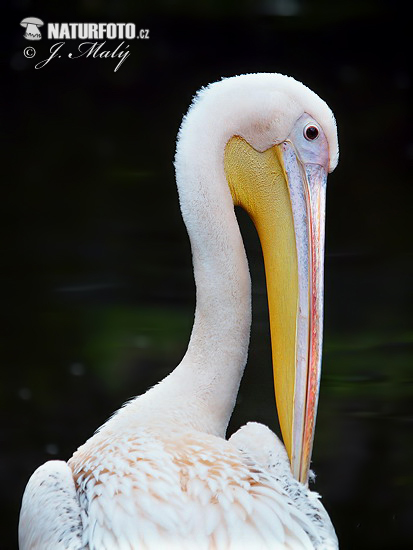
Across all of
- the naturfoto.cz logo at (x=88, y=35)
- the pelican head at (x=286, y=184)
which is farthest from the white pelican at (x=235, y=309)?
the naturfoto.cz logo at (x=88, y=35)

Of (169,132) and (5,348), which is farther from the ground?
(169,132)

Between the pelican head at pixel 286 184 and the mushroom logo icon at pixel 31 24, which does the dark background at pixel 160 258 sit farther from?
the pelican head at pixel 286 184

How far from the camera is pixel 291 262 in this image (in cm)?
168

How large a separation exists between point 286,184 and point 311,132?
0.11 metres

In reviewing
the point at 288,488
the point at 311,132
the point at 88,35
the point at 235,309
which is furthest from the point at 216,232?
the point at 88,35

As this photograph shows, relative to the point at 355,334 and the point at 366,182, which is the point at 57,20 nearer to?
the point at 366,182

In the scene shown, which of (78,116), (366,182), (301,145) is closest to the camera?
(301,145)

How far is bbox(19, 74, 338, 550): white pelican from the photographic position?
1507mm

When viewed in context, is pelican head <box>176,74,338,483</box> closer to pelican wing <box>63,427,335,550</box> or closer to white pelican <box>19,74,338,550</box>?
white pelican <box>19,74,338,550</box>

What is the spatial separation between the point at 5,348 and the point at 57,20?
43.0 inches

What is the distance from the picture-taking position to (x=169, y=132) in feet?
8.32

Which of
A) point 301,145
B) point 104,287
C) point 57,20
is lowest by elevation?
point 104,287

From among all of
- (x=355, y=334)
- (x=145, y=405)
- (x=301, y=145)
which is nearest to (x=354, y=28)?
(x=301, y=145)

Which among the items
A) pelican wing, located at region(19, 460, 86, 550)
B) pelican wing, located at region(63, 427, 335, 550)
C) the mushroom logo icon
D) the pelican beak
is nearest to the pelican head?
the pelican beak
